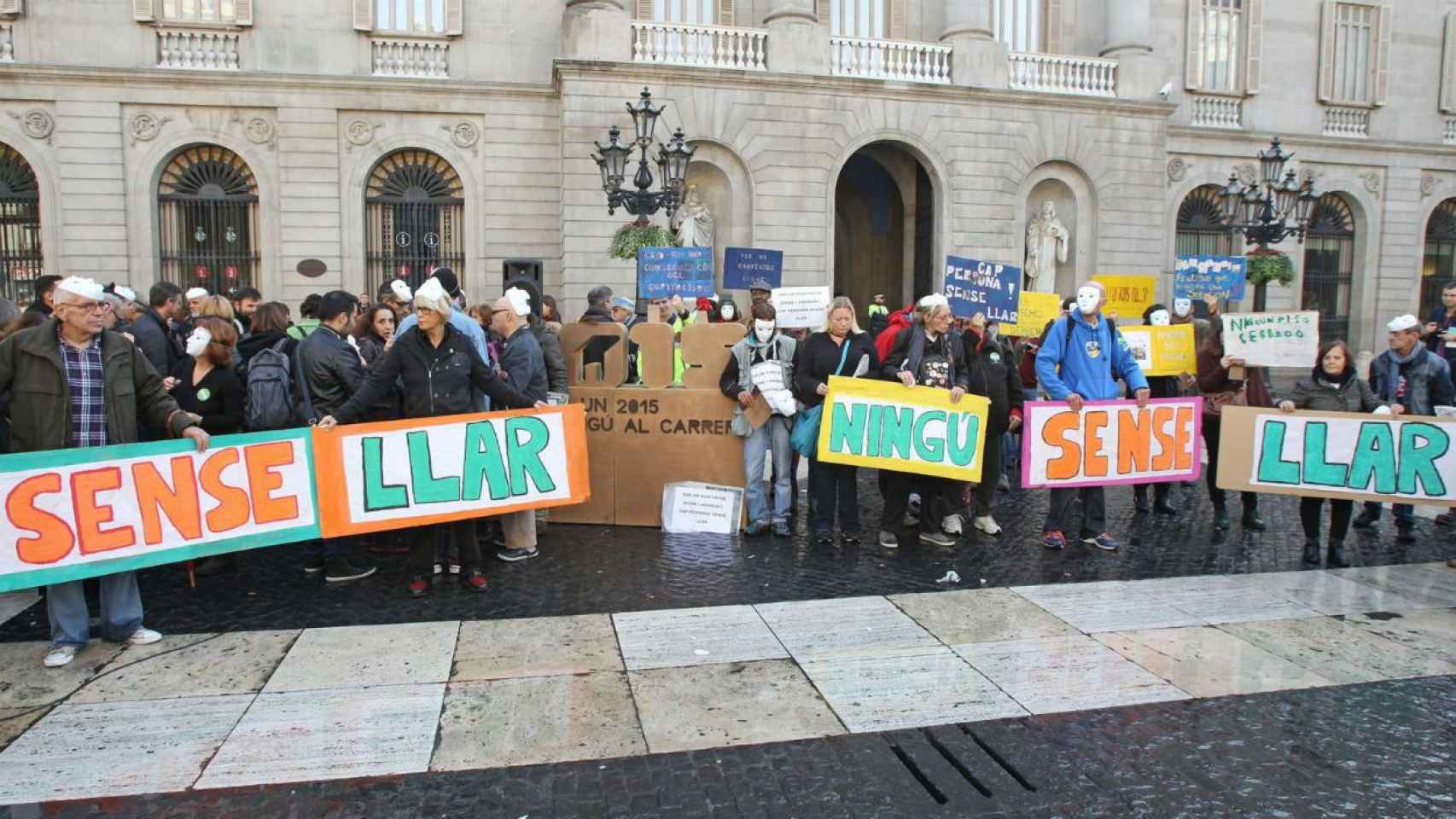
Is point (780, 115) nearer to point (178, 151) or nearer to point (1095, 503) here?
point (178, 151)

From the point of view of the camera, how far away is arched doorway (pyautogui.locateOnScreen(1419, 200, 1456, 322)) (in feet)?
85.9

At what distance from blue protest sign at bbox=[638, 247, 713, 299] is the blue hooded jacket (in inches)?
235

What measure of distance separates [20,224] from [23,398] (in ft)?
56.2

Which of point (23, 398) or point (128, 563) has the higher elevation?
point (23, 398)

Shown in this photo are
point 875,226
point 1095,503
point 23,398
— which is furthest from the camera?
point 875,226

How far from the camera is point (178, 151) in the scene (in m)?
18.6

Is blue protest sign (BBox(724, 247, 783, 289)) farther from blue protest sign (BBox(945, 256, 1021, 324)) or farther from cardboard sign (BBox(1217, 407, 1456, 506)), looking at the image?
cardboard sign (BBox(1217, 407, 1456, 506))

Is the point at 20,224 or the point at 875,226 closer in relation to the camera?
the point at 20,224

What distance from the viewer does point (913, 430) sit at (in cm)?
748

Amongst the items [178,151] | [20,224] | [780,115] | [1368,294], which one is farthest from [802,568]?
[1368,294]

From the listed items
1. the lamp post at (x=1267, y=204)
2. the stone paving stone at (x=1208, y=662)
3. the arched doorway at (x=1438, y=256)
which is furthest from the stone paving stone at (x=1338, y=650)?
the arched doorway at (x=1438, y=256)

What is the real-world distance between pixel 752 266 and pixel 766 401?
654 cm

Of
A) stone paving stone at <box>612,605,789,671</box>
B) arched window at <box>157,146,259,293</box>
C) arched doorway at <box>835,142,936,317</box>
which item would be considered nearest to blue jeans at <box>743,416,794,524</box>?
stone paving stone at <box>612,605,789,671</box>

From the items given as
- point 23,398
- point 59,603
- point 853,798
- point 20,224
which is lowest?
point 853,798
